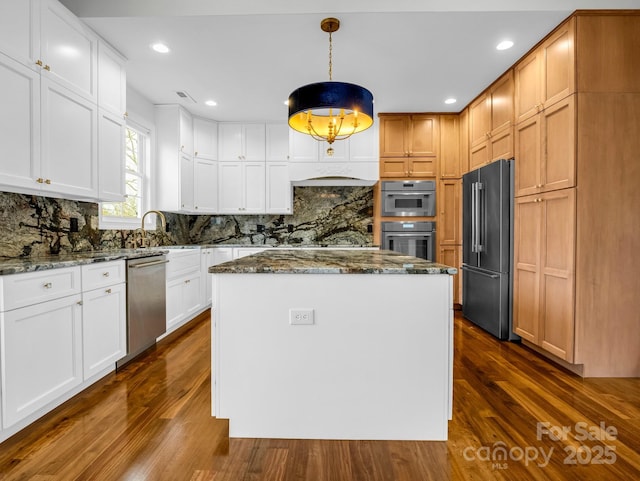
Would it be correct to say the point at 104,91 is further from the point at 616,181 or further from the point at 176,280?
the point at 616,181

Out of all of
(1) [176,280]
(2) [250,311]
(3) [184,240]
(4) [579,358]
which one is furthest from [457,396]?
(3) [184,240]

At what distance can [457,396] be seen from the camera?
2230mm

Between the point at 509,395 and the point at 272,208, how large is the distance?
3713 mm

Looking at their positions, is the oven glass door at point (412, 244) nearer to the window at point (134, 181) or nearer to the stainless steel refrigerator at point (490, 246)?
the stainless steel refrigerator at point (490, 246)

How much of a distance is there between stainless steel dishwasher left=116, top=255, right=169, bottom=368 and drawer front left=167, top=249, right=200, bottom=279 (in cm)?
17

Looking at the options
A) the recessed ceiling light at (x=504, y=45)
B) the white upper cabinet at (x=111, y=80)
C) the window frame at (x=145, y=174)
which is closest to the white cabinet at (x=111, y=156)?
the white upper cabinet at (x=111, y=80)

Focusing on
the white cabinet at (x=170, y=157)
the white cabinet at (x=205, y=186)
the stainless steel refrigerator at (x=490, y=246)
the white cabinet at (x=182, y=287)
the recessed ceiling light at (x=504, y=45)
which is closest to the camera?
the recessed ceiling light at (x=504, y=45)

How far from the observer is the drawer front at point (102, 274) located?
2.27 m

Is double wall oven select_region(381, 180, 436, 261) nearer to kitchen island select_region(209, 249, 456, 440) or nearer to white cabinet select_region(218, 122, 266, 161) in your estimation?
white cabinet select_region(218, 122, 266, 161)

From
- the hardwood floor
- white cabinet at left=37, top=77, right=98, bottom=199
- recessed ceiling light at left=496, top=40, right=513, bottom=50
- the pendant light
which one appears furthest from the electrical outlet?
recessed ceiling light at left=496, top=40, right=513, bottom=50

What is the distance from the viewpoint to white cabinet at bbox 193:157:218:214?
186 inches

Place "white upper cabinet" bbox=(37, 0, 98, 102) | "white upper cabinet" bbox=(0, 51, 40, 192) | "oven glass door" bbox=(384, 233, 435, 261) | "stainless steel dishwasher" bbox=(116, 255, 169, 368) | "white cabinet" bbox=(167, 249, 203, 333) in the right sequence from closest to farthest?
"white upper cabinet" bbox=(0, 51, 40, 192) → "white upper cabinet" bbox=(37, 0, 98, 102) → "stainless steel dishwasher" bbox=(116, 255, 169, 368) → "white cabinet" bbox=(167, 249, 203, 333) → "oven glass door" bbox=(384, 233, 435, 261)

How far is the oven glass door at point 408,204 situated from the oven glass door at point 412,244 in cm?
30

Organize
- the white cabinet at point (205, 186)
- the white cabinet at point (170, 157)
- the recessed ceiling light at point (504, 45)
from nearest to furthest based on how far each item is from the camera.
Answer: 1. the recessed ceiling light at point (504, 45)
2. the white cabinet at point (170, 157)
3. the white cabinet at point (205, 186)
